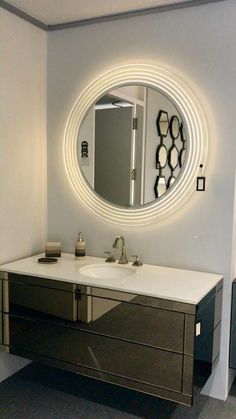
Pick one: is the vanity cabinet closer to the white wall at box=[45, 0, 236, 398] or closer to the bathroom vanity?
the bathroom vanity

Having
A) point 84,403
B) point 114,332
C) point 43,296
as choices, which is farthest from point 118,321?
point 84,403

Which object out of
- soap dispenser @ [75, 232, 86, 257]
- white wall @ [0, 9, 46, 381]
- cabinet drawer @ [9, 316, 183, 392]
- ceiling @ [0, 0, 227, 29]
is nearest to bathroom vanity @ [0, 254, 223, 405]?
cabinet drawer @ [9, 316, 183, 392]

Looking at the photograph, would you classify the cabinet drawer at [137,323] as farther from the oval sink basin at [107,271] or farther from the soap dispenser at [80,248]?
the soap dispenser at [80,248]

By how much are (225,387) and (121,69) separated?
2.15m

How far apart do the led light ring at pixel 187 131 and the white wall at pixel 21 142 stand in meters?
0.26

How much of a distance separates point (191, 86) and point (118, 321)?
1.46m

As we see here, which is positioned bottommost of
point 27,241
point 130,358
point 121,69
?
point 130,358

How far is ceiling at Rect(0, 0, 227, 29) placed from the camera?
95.7 inches

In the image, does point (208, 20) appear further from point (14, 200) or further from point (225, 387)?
point (225, 387)

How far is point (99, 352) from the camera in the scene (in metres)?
2.21

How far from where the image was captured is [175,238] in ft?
8.45

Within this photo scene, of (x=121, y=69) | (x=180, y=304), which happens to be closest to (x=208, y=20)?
(x=121, y=69)

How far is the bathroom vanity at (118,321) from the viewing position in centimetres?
201

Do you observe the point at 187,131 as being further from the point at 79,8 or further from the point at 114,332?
the point at 114,332
